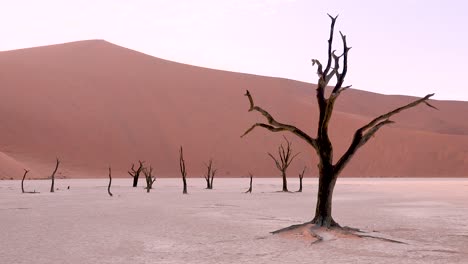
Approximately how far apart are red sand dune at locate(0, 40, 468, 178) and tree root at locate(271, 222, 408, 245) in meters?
42.8

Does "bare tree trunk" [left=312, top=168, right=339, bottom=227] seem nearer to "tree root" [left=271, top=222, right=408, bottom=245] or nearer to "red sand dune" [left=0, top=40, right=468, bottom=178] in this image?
"tree root" [left=271, top=222, right=408, bottom=245]

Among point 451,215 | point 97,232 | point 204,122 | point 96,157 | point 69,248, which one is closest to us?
point 69,248

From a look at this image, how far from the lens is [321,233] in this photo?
1174cm

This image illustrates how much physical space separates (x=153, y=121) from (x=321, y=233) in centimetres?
6028

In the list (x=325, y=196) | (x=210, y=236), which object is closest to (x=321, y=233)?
(x=325, y=196)

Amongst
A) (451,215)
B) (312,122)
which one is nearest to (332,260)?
(451,215)

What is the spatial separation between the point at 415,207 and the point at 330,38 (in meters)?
9.98

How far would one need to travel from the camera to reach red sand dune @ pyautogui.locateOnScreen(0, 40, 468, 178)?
61.3 m

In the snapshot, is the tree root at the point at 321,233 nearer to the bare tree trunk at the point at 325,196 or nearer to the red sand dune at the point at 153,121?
the bare tree trunk at the point at 325,196

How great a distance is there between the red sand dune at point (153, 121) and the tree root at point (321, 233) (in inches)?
1686

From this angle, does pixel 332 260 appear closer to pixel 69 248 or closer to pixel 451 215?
pixel 69 248

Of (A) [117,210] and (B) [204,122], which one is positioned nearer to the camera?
(A) [117,210]

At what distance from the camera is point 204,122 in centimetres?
7381

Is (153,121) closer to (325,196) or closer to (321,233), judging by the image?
(325,196)
